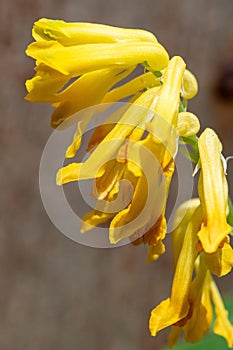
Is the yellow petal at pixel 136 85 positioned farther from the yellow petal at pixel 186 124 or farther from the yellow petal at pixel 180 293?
the yellow petal at pixel 180 293

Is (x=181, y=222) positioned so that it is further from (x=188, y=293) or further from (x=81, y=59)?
(x=81, y=59)

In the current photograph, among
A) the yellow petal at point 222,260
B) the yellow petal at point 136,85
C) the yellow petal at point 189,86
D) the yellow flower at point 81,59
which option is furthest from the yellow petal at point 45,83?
the yellow petal at point 222,260

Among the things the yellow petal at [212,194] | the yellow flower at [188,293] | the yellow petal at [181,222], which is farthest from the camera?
the yellow petal at [181,222]

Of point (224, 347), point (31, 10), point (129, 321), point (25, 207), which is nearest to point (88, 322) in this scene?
point (129, 321)

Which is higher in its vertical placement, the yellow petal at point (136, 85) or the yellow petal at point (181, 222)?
the yellow petal at point (136, 85)

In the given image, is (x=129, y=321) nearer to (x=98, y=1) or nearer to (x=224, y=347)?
(x=224, y=347)

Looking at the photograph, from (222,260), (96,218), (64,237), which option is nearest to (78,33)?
(96,218)

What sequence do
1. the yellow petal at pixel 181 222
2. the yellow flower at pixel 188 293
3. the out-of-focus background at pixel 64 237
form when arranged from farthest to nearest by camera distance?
the out-of-focus background at pixel 64 237 < the yellow petal at pixel 181 222 < the yellow flower at pixel 188 293
